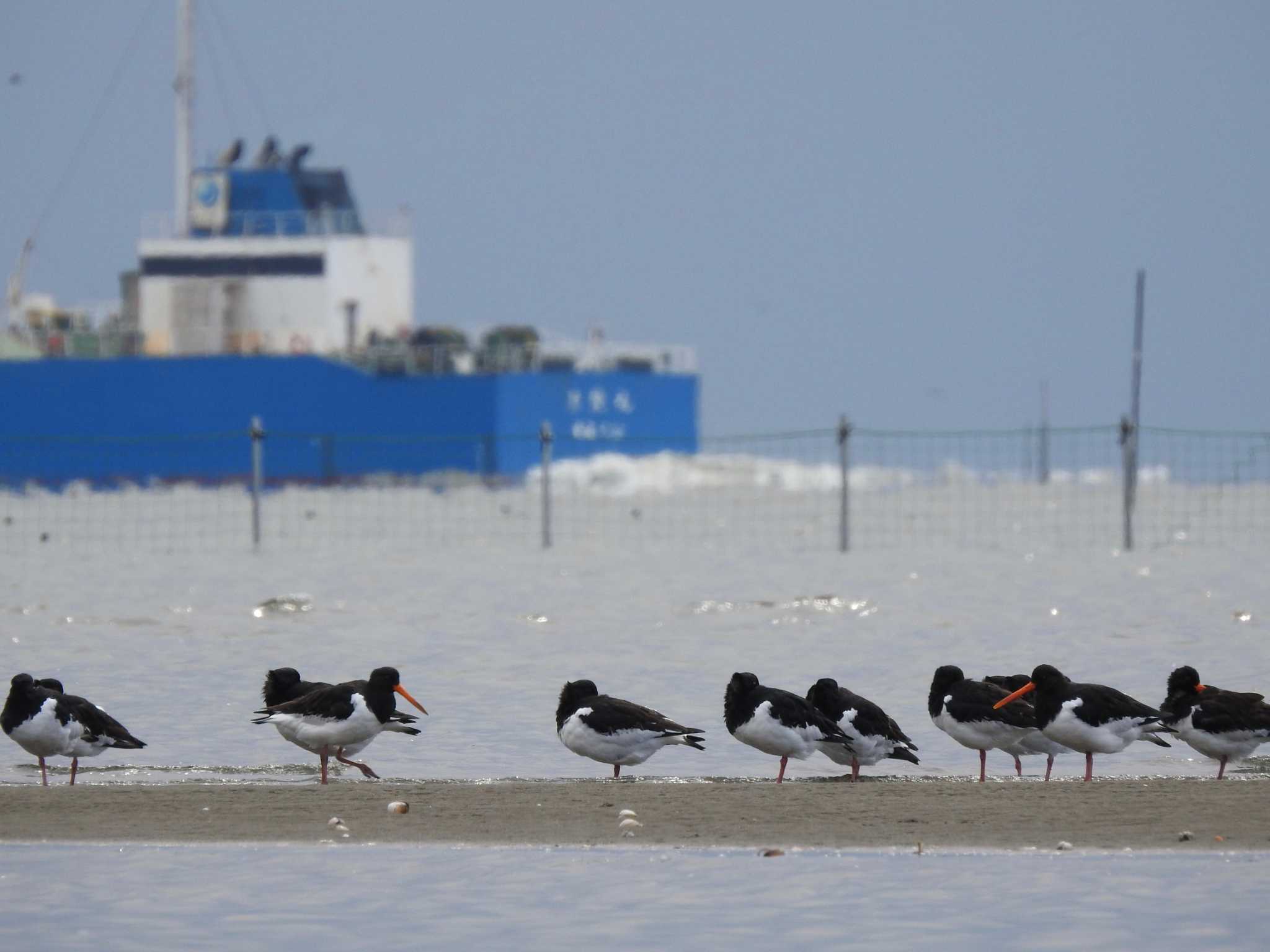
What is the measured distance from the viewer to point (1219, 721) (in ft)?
26.0

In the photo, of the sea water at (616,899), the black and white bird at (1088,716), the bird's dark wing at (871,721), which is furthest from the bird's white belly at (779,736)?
the sea water at (616,899)

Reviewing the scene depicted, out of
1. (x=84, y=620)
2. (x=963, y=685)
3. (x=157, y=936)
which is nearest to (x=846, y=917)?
(x=157, y=936)

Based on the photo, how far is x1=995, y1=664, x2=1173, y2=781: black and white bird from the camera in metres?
7.86

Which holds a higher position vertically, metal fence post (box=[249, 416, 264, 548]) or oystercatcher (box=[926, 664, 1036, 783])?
metal fence post (box=[249, 416, 264, 548])

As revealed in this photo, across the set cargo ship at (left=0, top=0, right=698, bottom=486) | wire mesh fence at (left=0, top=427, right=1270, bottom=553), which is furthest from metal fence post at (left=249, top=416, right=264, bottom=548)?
cargo ship at (left=0, top=0, right=698, bottom=486)

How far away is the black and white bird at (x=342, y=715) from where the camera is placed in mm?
8188

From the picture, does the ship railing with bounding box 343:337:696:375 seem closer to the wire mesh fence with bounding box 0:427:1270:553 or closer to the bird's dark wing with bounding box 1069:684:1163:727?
the wire mesh fence with bounding box 0:427:1270:553

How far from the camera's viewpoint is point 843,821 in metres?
7.24

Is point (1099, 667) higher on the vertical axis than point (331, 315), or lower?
lower

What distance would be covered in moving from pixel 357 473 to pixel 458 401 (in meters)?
3.30

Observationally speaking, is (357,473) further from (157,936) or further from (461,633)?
(157,936)

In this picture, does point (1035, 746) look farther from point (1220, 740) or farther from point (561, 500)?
point (561, 500)

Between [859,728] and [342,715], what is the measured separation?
2006 millimetres

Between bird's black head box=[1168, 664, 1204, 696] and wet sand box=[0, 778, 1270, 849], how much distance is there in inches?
14.9
